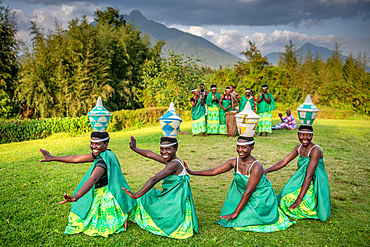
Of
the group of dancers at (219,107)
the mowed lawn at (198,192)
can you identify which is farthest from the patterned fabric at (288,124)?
the mowed lawn at (198,192)

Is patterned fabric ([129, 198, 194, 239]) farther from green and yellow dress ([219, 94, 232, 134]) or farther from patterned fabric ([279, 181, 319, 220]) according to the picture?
green and yellow dress ([219, 94, 232, 134])

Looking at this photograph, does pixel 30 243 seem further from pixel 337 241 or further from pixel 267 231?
pixel 337 241

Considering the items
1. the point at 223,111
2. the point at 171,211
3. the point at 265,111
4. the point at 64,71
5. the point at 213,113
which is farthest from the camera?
the point at 64,71

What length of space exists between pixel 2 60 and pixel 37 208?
43.6ft

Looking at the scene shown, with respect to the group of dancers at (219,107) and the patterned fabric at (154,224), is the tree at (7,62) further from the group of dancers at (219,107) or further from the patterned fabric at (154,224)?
the patterned fabric at (154,224)

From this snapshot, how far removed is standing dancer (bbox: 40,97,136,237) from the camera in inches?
132

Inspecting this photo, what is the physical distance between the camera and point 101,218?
11.2 feet

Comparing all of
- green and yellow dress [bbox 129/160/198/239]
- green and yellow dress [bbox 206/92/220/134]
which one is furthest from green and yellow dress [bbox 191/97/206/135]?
green and yellow dress [bbox 129/160/198/239]

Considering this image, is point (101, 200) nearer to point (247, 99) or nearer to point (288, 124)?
point (247, 99)

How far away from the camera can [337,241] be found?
3184 mm

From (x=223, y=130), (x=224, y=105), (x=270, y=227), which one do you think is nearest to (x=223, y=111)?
(x=224, y=105)

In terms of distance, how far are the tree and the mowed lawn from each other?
5544 millimetres

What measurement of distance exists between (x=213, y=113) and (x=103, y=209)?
799cm

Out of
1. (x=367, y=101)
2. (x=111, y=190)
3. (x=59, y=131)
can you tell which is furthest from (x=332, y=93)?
(x=111, y=190)
